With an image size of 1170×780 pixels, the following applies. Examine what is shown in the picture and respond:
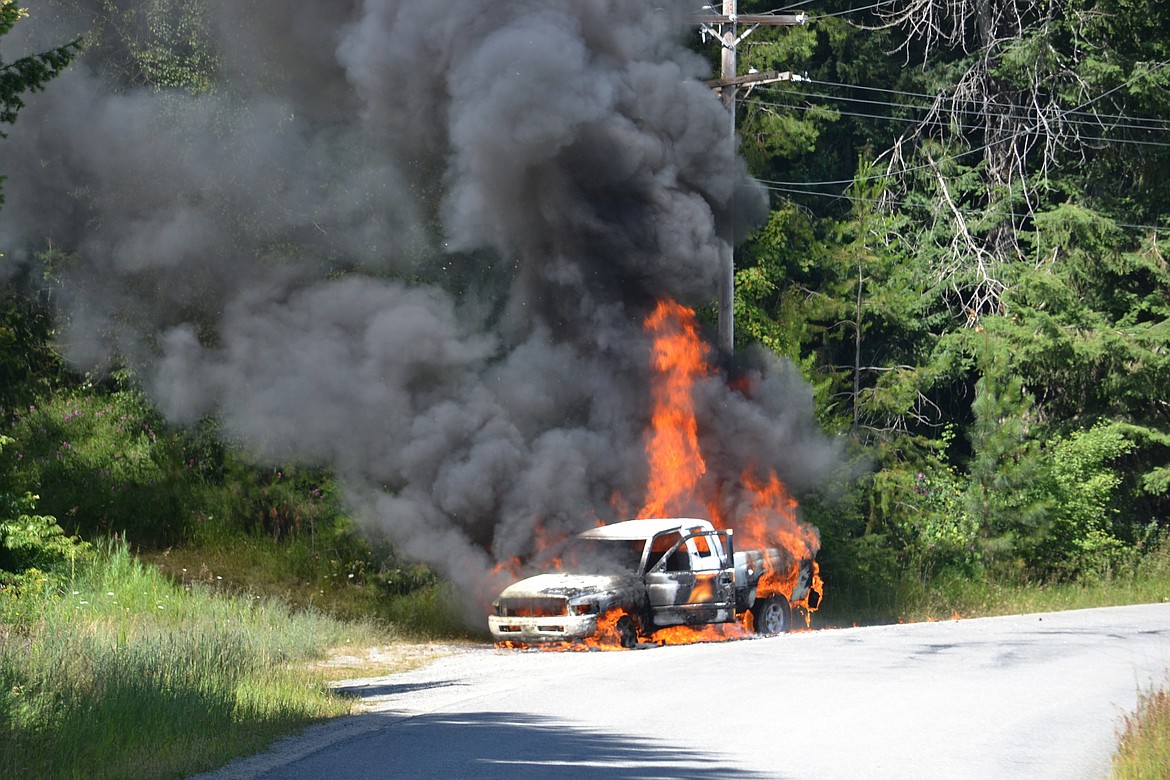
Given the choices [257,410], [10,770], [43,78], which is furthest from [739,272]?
[10,770]

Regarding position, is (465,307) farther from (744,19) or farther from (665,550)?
(665,550)

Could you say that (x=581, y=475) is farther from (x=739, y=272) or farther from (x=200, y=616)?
(x=739, y=272)

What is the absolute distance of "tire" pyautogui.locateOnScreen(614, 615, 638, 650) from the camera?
18.1m

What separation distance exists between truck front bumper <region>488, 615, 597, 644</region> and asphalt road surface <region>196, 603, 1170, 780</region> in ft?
0.88

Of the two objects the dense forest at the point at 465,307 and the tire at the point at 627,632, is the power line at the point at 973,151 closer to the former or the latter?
the dense forest at the point at 465,307

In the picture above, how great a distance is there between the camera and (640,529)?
19000 millimetres

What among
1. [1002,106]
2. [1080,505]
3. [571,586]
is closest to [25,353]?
[571,586]

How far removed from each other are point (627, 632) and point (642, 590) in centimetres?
54

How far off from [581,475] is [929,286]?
1726 centimetres

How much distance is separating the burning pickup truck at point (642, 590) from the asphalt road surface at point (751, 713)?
1.54 feet

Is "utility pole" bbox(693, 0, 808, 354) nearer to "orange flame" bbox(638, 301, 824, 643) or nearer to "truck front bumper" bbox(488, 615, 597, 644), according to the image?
"orange flame" bbox(638, 301, 824, 643)

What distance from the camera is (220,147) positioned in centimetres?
2742

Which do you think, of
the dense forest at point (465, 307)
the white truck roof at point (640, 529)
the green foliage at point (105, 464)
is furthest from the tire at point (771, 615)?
the green foliage at point (105, 464)

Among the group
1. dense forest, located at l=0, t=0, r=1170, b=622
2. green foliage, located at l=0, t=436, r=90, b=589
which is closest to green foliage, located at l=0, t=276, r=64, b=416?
dense forest, located at l=0, t=0, r=1170, b=622
